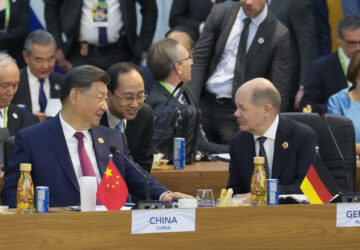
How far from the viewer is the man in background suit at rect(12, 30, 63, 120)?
26.0ft

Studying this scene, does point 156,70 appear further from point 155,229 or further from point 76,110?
point 155,229

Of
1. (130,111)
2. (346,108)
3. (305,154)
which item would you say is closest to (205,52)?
(346,108)

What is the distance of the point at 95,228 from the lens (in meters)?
3.95

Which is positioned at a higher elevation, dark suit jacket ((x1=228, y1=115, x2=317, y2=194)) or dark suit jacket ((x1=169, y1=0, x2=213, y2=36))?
dark suit jacket ((x1=169, y1=0, x2=213, y2=36))

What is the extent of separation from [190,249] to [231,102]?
12.3ft

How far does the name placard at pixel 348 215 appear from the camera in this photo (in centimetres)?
437

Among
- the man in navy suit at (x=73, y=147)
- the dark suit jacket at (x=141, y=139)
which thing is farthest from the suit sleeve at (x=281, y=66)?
the man in navy suit at (x=73, y=147)

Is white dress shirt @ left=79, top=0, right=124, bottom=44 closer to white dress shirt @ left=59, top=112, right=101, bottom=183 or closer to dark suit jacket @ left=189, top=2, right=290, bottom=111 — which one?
dark suit jacket @ left=189, top=2, right=290, bottom=111

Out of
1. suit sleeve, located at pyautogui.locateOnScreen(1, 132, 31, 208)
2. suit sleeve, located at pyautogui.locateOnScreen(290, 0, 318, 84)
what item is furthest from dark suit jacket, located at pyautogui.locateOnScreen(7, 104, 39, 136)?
suit sleeve, located at pyautogui.locateOnScreen(290, 0, 318, 84)

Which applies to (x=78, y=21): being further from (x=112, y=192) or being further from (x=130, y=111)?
(x=112, y=192)

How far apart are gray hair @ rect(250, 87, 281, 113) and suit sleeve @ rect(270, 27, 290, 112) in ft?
6.69

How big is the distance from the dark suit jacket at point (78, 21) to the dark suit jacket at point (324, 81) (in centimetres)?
149

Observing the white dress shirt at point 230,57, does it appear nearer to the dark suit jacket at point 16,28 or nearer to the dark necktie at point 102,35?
the dark necktie at point 102,35

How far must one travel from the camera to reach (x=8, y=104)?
6922 millimetres
